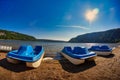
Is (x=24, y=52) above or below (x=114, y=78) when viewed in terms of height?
above

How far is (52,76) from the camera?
8.84 m

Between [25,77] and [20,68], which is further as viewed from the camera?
[20,68]

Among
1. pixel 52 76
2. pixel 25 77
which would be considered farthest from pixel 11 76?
pixel 52 76

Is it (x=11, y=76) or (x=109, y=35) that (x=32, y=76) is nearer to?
(x=11, y=76)

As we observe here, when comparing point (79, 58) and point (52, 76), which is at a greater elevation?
point (79, 58)

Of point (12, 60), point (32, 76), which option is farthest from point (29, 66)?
point (12, 60)

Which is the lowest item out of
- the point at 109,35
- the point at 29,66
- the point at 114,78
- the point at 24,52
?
the point at 114,78

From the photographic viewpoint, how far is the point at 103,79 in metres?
8.46

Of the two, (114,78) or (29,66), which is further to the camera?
(29,66)

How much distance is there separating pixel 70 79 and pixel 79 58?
142 inches

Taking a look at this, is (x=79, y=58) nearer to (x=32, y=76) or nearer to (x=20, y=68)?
(x=32, y=76)

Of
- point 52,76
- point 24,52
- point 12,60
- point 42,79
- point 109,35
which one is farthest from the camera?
point 109,35

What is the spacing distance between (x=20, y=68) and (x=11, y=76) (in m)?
1.91

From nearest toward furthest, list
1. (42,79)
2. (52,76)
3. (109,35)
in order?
(42,79), (52,76), (109,35)
